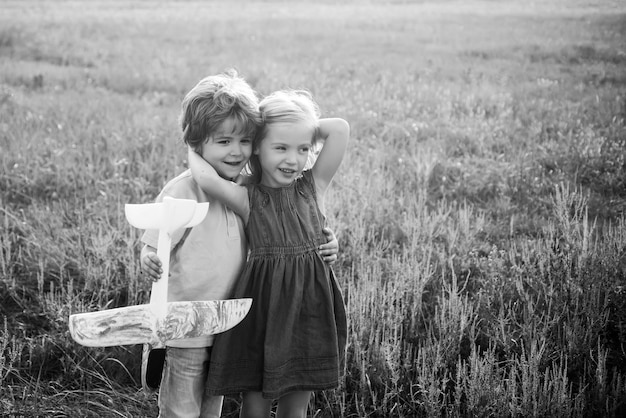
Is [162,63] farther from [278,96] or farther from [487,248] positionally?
[278,96]

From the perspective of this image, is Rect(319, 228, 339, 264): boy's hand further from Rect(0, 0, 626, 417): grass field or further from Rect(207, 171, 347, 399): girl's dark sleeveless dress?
Rect(0, 0, 626, 417): grass field

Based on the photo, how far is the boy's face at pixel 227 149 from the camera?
2718 mm

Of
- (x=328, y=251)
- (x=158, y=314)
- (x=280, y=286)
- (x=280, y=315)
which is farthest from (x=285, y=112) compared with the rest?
(x=158, y=314)

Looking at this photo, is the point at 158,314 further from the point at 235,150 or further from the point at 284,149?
the point at 284,149

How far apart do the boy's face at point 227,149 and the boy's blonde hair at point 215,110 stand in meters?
0.02

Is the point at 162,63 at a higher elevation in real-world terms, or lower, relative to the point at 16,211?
higher

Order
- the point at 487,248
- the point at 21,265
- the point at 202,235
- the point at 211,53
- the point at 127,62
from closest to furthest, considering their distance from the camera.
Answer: the point at 202,235 → the point at 21,265 → the point at 487,248 → the point at 127,62 → the point at 211,53

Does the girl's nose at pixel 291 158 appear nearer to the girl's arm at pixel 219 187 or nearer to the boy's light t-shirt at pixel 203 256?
the girl's arm at pixel 219 187

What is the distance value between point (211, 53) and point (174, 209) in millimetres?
11469

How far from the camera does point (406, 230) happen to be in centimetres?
500

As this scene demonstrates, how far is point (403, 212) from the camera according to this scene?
498cm

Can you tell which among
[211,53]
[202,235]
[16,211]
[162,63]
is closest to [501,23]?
[211,53]

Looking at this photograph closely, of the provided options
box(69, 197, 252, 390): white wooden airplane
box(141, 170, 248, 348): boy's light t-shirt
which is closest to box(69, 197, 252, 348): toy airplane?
box(69, 197, 252, 390): white wooden airplane

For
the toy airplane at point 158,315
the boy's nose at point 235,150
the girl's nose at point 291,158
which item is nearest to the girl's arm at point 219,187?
the boy's nose at point 235,150
